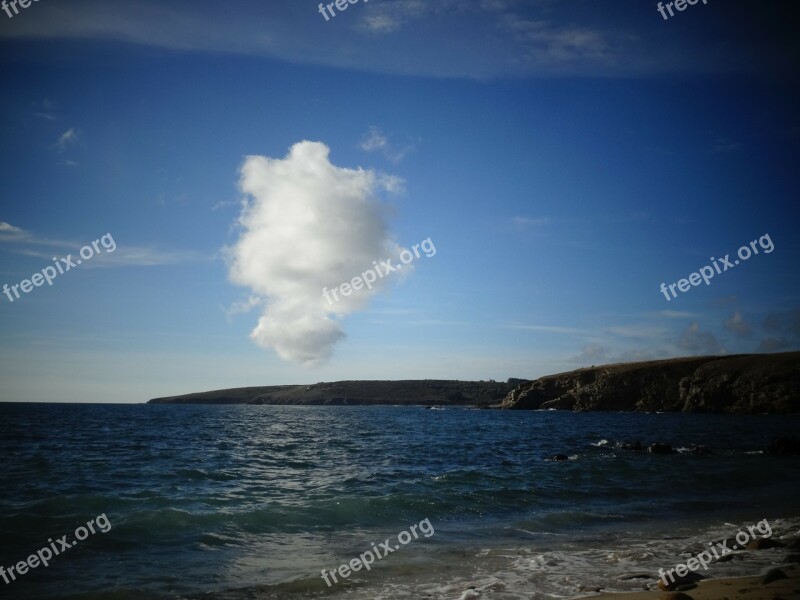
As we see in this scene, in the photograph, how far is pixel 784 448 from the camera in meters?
35.0

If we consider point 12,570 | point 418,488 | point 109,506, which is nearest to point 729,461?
point 418,488

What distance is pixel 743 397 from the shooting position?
93500 mm

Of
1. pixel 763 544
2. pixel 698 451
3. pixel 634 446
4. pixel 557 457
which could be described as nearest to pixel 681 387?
pixel 634 446

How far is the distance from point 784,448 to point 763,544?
29349mm

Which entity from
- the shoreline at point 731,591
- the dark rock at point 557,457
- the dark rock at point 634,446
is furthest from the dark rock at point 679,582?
the dark rock at point 634,446

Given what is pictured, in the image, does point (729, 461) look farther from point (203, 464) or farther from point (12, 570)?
point (12, 570)

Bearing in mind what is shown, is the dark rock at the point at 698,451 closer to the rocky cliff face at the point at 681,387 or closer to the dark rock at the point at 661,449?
the dark rock at the point at 661,449

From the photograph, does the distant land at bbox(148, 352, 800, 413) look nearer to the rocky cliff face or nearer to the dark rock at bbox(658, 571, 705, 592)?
the rocky cliff face

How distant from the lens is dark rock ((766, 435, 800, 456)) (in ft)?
114

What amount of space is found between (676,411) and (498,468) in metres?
93.7

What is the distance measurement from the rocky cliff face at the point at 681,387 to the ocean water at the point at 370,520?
74.1 m

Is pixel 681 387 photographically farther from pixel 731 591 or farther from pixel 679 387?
pixel 731 591

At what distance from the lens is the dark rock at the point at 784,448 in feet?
114

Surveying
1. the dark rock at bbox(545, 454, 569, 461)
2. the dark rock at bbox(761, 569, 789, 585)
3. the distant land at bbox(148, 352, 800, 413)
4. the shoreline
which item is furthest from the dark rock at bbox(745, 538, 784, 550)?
the distant land at bbox(148, 352, 800, 413)
